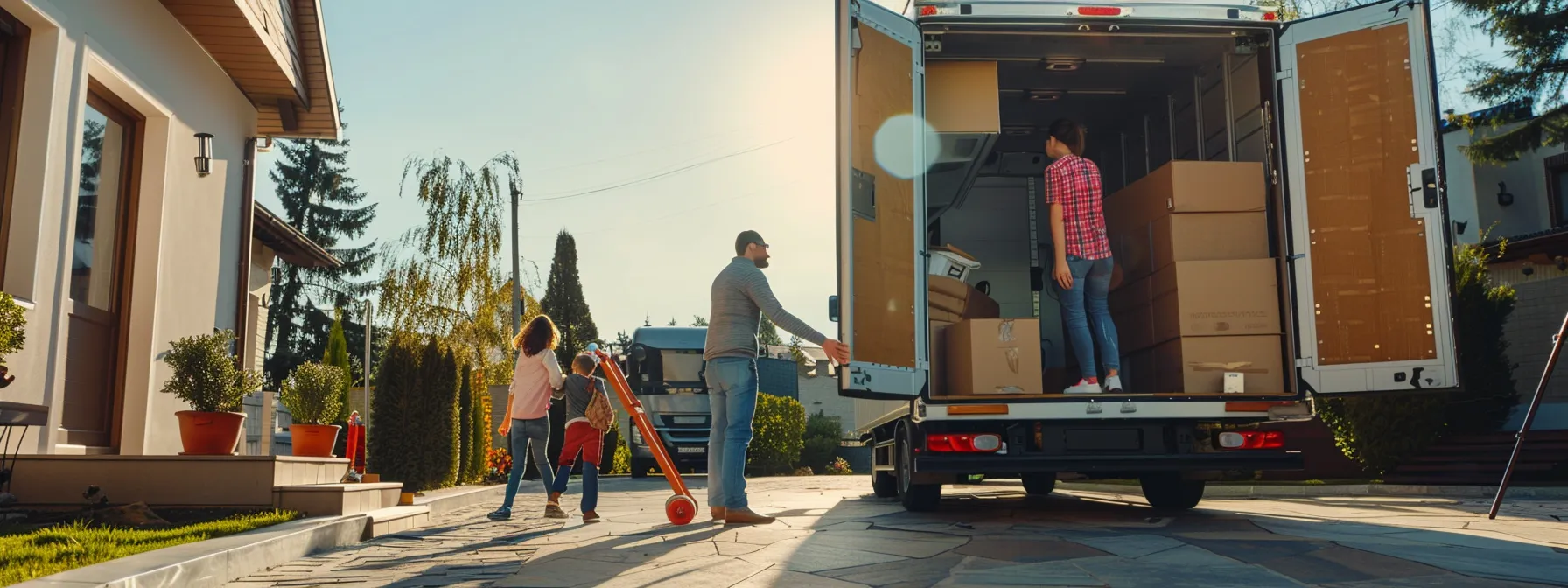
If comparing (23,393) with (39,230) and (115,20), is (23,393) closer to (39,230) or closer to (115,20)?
(39,230)

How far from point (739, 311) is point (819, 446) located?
21001mm

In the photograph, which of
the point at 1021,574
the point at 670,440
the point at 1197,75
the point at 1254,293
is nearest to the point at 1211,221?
the point at 1254,293

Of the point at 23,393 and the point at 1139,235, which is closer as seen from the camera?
the point at 23,393

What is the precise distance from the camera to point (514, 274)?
2453 centimetres

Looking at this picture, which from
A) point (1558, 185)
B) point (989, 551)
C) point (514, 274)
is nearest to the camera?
point (989, 551)

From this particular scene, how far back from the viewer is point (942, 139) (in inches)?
345

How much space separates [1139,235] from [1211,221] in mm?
690

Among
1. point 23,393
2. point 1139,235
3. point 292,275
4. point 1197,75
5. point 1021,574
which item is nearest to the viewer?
point 1021,574

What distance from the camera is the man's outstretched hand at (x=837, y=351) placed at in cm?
635

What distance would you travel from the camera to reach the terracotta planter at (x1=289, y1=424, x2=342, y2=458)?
8.42m

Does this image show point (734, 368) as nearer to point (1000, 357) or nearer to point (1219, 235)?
point (1000, 357)

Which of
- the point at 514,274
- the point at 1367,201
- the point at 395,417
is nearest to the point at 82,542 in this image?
the point at 1367,201

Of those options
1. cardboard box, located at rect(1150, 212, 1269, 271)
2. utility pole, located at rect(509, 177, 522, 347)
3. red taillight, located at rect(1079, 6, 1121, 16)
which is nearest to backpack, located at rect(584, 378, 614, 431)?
cardboard box, located at rect(1150, 212, 1269, 271)

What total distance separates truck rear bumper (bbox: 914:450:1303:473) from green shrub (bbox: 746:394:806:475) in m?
15.8
